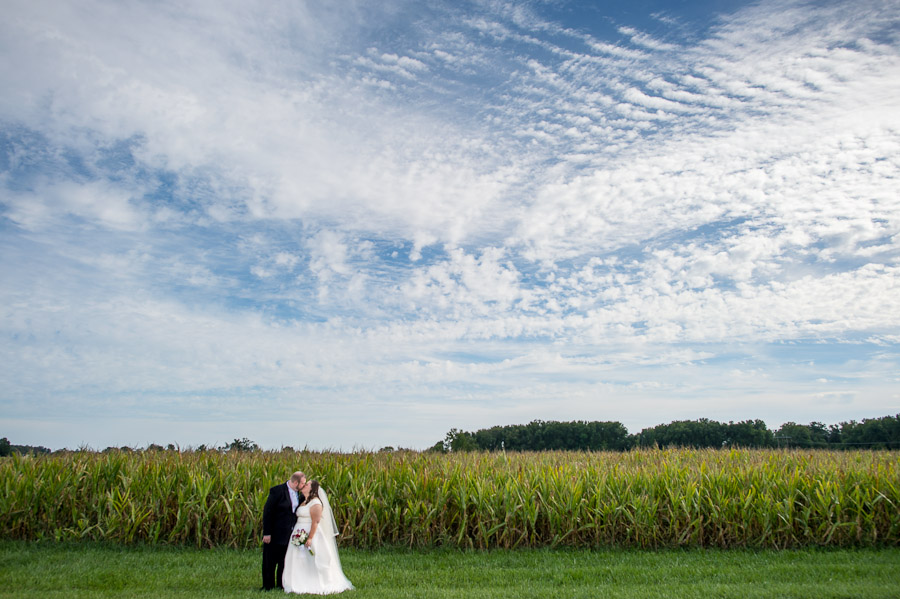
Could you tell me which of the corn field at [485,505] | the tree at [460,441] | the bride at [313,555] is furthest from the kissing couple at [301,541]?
the tree at [460,441]

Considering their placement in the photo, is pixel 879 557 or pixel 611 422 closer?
pixel 879 557

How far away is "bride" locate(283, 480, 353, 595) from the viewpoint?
27.7ft

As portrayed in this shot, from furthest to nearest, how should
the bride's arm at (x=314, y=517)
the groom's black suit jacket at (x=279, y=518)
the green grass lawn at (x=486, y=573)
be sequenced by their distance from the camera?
the groom's black suit jacket at (x=279, y=518) < the green grass lawn at (x=486, y=573) < the bride's arm at (x=314, y=517)

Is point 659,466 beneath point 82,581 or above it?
above

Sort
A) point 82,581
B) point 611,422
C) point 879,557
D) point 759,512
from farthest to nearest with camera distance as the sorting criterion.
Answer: point 611,422 < point 759,512 < point 879,557 < point 82,581

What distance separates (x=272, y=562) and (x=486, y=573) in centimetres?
342

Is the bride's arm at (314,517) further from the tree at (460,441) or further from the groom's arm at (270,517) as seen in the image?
the tree at (460,441)

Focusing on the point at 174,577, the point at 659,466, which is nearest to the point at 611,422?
the point at 659,466

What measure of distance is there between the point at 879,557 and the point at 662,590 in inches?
187

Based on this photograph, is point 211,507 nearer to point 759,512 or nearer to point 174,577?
point 174,577

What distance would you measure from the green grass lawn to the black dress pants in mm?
233

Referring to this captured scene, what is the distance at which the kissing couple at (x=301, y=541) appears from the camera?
844cm

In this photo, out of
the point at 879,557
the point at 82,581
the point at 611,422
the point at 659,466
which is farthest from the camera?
the point at 611,422

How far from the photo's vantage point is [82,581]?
958 cm
